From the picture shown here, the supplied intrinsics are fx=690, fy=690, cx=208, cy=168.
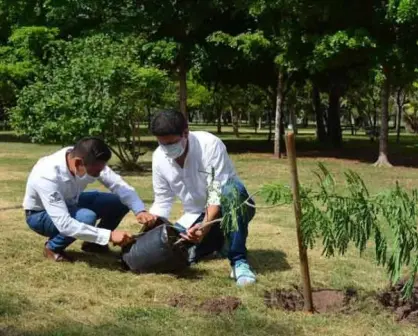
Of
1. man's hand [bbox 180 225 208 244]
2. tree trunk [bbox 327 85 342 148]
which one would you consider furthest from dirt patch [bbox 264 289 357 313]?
tree trunk [bbox 327 85 342 148]

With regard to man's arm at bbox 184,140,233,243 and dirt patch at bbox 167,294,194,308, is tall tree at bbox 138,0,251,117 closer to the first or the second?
man's arm at bbox 184,140,233,243

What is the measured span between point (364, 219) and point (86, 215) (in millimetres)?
2448

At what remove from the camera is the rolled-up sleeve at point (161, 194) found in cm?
570

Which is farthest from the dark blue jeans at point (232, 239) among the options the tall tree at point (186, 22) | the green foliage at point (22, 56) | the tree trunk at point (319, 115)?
the tree trunk at point (319, 115)

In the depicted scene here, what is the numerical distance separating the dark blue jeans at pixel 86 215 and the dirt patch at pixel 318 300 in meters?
1.67

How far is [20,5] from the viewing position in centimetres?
2703

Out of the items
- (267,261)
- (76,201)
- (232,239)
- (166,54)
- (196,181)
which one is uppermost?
(166,54)

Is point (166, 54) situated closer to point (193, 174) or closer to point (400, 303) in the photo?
point (193, 174)

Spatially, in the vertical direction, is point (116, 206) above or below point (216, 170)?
below

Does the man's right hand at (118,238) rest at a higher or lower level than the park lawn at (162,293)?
higher

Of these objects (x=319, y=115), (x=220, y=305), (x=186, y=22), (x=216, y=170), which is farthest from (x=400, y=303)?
(x=319, y=115)

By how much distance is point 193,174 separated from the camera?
18.1 ft

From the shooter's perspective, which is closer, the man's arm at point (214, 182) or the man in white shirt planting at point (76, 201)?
the man's arm at point (214, 182)

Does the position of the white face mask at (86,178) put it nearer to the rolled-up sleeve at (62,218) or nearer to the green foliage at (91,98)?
the rolled-up sleeve at (62,218)
